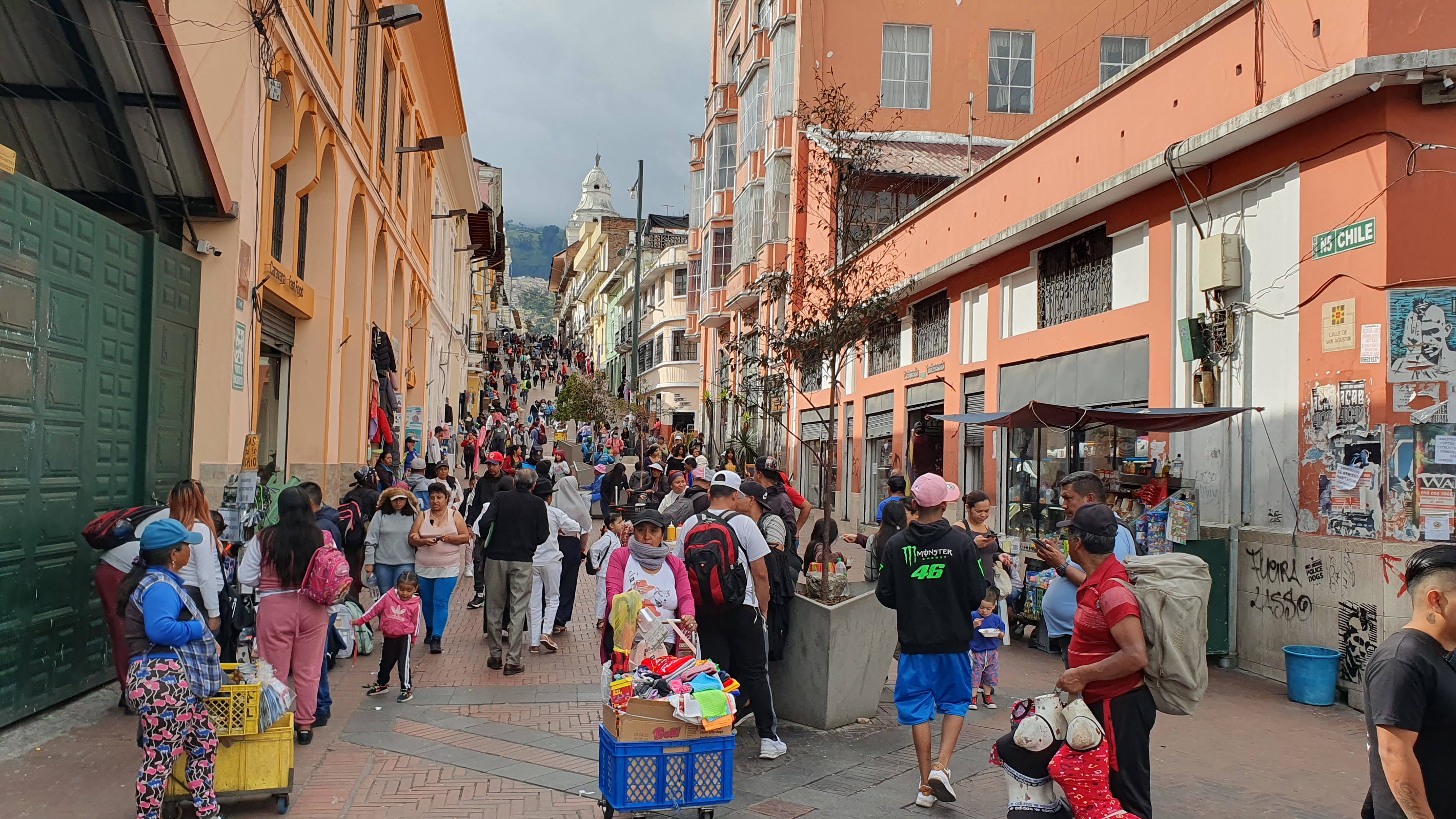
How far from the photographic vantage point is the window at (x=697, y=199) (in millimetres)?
39000

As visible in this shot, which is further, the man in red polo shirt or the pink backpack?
the pink backpack

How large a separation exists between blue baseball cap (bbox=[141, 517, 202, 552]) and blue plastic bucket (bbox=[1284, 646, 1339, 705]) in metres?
8.34

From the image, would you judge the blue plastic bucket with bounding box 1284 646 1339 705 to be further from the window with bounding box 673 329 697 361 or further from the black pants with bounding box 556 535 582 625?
the window with bounding box 673 329 697 361

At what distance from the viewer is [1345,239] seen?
9141 mm

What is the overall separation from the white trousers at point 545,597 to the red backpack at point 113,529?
3725mm

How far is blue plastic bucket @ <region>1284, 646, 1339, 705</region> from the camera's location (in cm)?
864

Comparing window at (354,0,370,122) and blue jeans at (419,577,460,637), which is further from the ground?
window at (354,0,370,122)

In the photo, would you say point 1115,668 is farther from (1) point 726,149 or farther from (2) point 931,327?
(1) point 726,149

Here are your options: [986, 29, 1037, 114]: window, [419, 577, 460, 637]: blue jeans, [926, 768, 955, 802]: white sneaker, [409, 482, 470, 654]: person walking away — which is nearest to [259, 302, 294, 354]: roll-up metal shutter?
[409, 482, 470, 654]: person walking away

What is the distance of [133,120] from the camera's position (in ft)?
27.7

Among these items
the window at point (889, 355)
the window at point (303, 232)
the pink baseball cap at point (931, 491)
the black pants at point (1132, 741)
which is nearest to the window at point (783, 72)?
the window at point (889, 355)

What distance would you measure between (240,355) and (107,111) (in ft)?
8.01

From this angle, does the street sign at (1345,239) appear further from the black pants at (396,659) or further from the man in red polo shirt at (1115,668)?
the black pants at (396,659)

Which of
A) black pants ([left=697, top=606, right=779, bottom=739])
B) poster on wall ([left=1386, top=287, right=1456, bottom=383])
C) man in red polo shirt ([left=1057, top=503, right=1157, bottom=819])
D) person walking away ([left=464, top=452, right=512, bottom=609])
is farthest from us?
person walking away ([left=464, top=452, right=512, bottom=609])
